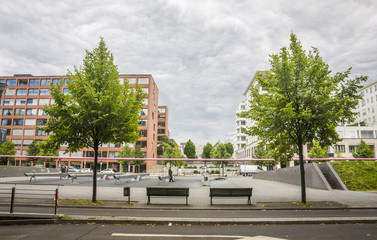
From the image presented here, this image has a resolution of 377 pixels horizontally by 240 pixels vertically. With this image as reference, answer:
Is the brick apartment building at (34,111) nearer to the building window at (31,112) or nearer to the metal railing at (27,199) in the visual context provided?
the building window at (31,112)

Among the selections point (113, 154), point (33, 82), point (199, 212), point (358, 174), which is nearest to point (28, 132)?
point (33, 82)

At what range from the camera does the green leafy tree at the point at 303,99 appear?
13.4m

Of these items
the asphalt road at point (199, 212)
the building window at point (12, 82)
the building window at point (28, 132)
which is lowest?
the asphalt road at point (199, 212)

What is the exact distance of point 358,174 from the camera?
75.7 feet

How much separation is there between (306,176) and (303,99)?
14369 millimetres

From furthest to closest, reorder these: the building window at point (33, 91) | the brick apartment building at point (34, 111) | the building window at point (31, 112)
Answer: the building window at point (33, 91) → the building window at point (31, 112) → the brick apartment building at point (34, 111)

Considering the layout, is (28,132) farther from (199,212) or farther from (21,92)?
(199,212)

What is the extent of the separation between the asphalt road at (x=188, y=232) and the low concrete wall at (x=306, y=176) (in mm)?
14265

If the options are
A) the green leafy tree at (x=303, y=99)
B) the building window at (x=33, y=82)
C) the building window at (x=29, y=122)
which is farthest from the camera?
the building window at (x=33, y=82)

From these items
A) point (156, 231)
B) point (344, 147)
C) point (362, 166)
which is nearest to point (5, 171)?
point (156, 231)

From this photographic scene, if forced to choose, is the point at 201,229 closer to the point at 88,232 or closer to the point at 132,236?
the point at 132,236

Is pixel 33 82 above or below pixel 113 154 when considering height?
above

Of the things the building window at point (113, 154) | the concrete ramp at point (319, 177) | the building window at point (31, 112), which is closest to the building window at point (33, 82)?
the building window at point (31, 112)

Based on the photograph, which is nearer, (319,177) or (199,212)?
(199,212)
